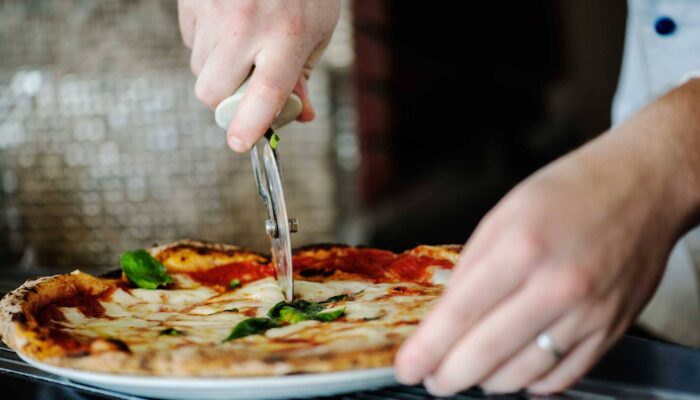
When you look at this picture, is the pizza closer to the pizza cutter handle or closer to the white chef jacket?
the pizza cutter handle

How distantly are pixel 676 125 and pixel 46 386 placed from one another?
0.64m

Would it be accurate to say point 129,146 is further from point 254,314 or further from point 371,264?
point 254,314

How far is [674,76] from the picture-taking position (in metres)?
1.39

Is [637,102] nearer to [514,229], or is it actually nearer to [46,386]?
[514,229]

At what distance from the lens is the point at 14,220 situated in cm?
250

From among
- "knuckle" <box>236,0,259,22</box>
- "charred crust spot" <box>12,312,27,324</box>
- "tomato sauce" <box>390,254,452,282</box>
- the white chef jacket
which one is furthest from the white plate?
the white chef jacket

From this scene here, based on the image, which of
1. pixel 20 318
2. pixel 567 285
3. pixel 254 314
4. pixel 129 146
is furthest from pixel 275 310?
pixel 129 146

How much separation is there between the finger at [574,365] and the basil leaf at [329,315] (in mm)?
238

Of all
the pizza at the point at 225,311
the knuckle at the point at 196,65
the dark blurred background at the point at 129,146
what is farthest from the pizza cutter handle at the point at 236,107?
the dark blurred background at the point at 129,146

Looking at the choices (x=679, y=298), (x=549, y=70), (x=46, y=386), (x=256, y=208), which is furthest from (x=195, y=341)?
(x=549, y=70)

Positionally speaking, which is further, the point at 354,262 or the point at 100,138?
Result: the point at 100,138

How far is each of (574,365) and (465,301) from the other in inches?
5.1

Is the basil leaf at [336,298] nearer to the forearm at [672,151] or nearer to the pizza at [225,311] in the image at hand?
the pizza at [225,311]

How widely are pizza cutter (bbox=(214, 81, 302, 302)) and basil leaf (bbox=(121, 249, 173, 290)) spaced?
177 mm
